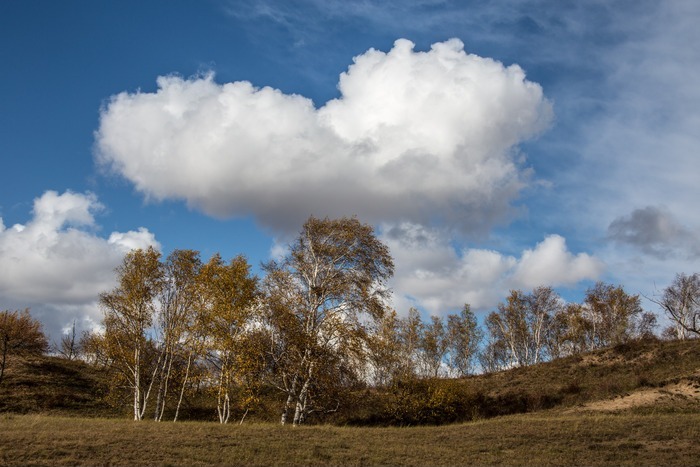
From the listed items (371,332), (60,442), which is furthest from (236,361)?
(60,442)

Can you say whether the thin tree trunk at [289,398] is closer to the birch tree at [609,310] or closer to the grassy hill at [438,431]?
the grassy hill at [438,431]

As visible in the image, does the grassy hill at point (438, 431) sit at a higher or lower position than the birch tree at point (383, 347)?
lower

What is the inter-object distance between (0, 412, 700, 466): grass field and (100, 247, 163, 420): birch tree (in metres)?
10.9

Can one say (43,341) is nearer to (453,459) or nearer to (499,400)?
(499,400)

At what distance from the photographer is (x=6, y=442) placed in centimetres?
1911

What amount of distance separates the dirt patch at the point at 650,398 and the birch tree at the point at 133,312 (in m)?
32.5

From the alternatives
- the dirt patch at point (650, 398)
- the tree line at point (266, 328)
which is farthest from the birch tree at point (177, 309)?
the dirt patch at point (650, 398)

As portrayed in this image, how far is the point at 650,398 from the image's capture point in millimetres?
36531

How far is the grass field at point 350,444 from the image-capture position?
17.4m

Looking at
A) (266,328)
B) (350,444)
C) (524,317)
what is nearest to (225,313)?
(266,328)

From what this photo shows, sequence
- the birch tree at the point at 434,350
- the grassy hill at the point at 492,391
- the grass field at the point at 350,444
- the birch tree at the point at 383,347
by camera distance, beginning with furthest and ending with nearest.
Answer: the birch tree at the point at 434,350 < the grassy hill at the point at 492,391 < the birch tree at the point at 383,347 < the grass field at the point at 350,444

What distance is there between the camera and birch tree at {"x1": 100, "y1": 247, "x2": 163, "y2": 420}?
37719 mm

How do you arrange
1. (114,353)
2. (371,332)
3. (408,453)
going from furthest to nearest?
1. (114,353)
2. (371,332)
3. (408,453)

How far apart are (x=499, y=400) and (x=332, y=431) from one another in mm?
25026
